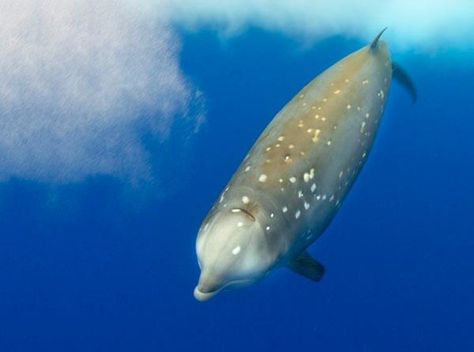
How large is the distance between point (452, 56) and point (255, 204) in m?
8.86

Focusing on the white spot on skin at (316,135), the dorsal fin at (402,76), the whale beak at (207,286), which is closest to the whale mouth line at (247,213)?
the whale beak at (207,286)

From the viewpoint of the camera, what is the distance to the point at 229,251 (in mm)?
4410

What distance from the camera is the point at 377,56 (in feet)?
22.6

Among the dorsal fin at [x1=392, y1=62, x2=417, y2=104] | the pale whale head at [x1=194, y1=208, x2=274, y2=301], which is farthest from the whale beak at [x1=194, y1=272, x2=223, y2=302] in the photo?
the dorsal fin at [x1=392, y1=62, x2=417, y2=104]

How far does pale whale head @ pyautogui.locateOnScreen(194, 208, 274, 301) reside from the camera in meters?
4.42

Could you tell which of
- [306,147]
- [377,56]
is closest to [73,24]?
[377,56]

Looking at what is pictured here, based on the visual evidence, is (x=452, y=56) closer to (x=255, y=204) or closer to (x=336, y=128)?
(x=336, y=128)

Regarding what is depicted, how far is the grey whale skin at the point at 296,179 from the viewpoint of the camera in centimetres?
451

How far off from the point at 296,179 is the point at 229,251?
1.11 meters

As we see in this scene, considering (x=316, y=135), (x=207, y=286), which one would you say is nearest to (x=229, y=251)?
(x=207, y=286)

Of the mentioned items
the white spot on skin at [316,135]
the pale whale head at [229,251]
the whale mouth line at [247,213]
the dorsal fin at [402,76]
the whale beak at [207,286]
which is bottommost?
the whale beak at [207,286]

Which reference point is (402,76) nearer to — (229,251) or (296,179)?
(296,179)

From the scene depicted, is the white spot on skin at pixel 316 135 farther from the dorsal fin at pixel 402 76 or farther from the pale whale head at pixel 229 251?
the dorsal fin at pixel 402 76

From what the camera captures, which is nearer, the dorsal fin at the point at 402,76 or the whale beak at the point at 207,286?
the whale beak at the point at 207,286
